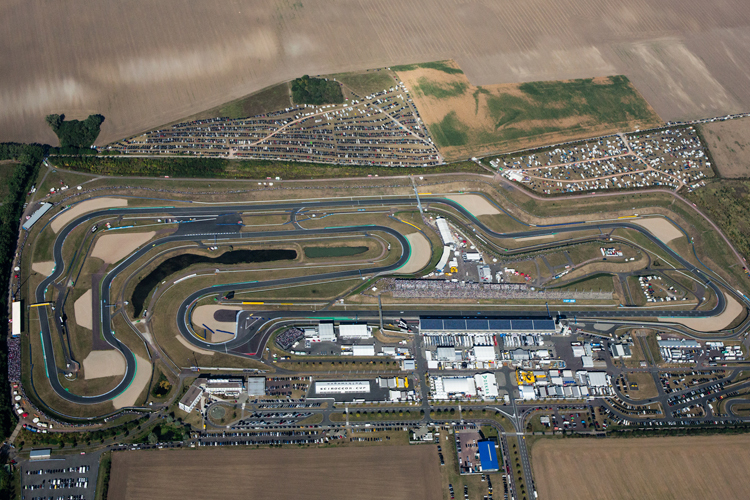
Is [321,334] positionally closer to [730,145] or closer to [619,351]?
[619,351]

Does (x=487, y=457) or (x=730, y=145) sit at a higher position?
(x=730, y=145)

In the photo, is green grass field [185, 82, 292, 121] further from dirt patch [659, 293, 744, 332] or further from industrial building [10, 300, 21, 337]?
dirt patch [659, 293, 744, 332]

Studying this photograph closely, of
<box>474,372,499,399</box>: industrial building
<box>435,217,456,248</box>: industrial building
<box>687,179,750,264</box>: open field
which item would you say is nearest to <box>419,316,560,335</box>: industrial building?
<box>474,372,499,399</box>: industrial building

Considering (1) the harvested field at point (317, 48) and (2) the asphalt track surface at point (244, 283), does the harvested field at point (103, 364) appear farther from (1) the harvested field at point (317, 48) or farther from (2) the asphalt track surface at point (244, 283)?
(1) the harvested field at point (317, 48)

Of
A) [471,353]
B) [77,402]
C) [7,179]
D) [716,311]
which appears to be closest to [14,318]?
[77,402]

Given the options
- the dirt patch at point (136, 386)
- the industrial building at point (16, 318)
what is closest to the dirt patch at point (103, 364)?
the dirt patch at point (136, 386)

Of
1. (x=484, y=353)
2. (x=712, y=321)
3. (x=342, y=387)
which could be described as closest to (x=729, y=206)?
(x=712, y=321)
